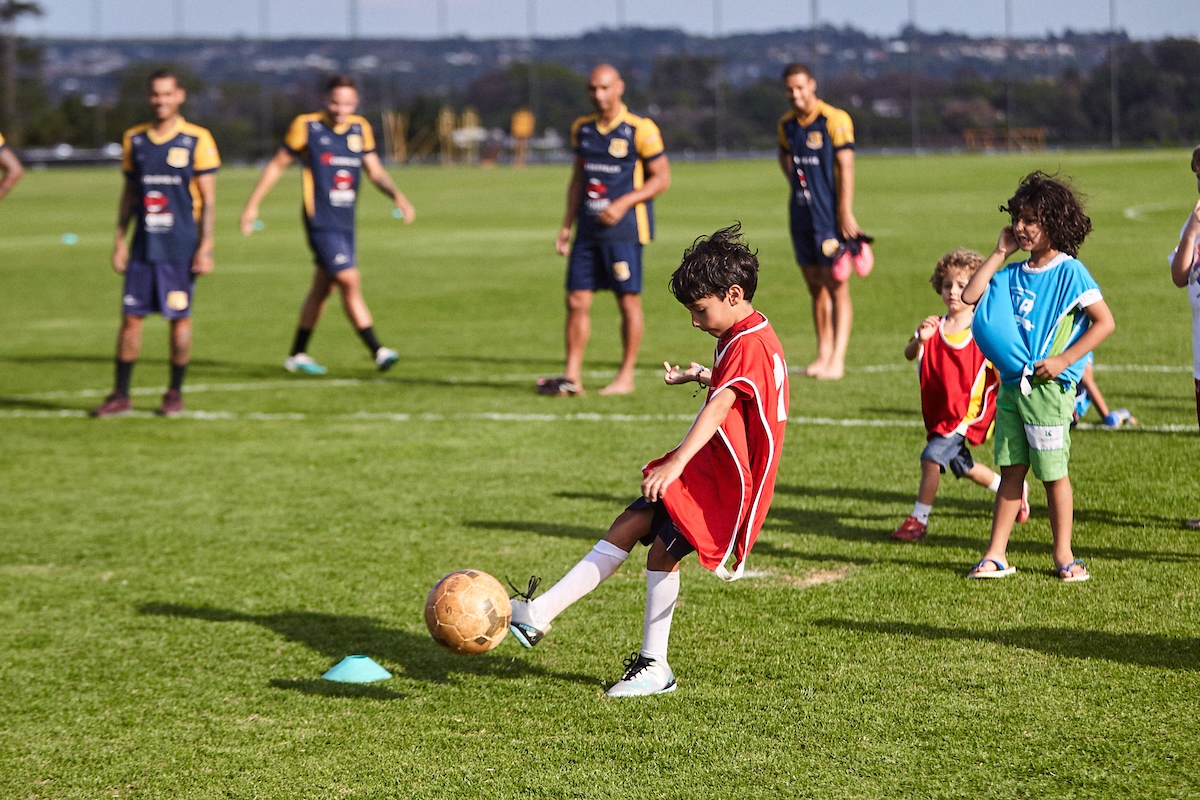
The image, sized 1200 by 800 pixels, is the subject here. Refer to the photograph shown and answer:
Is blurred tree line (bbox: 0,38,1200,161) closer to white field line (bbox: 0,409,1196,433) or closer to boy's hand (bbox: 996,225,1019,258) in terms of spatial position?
white field line (bbox: 0,409,1196,433)

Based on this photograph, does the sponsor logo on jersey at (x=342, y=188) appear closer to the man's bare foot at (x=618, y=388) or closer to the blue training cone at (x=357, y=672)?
the man's bare foot at (x=618, y=388)

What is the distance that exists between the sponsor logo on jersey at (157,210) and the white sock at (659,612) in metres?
6.37

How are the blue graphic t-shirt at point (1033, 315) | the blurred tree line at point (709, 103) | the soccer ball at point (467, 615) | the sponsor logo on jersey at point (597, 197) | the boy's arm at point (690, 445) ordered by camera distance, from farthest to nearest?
the blurred tree line at point (709, 103), the sponsor logo on jersey at point (597, 197), the blue graphic t-shirt at point (1033, 315), the soccer ball at point (467, 615), the boy's arm at point (690, 445)

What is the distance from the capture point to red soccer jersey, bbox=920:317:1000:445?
6.11 metres

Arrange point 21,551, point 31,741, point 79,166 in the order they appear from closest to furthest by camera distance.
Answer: point 31,741 → point 21,551 → point 79,166

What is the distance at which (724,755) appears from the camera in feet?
13.0

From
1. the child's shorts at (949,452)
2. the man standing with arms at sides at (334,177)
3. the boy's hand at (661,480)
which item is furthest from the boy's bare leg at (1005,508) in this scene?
the man standing with arms at sides at (334,177)

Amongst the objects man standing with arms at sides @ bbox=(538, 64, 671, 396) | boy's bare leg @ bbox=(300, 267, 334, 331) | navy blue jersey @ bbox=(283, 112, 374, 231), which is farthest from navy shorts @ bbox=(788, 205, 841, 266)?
boy's bare leg @ bbox=(300, 267, 334, 331)

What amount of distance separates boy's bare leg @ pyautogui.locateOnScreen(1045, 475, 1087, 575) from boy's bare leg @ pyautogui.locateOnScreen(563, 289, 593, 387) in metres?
5.19

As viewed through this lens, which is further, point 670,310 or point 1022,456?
point 670,310

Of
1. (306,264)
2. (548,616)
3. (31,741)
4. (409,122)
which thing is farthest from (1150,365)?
(409,122)

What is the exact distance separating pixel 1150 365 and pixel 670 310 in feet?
19.7

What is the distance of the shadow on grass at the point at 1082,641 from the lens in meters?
4.53

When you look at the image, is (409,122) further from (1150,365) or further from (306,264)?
(1150,365)
